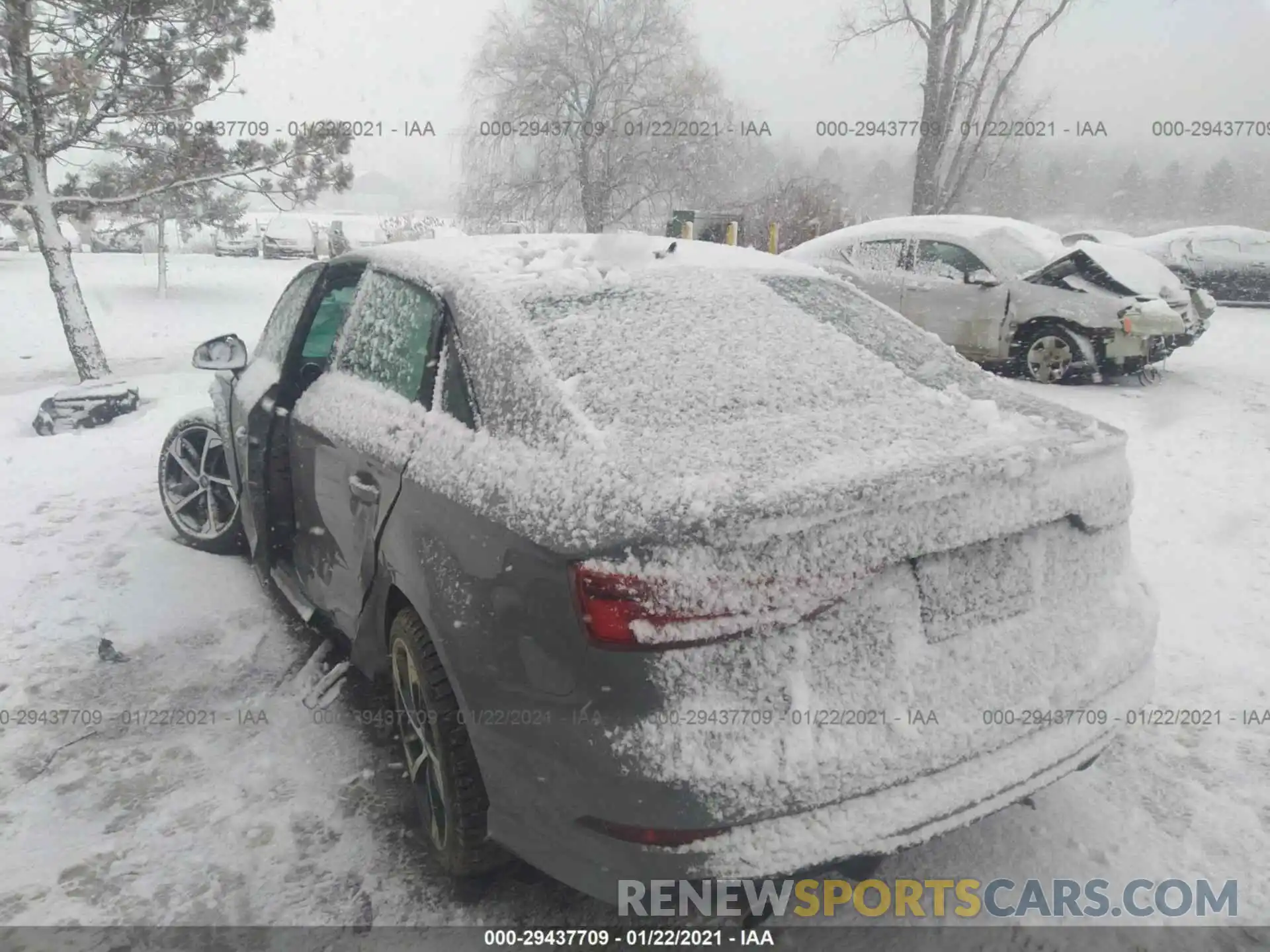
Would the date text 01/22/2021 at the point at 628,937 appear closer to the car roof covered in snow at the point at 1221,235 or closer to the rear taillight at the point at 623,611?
the rear taillight at the point at 623,611

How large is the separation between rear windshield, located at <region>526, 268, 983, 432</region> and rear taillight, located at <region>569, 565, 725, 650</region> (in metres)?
0.45

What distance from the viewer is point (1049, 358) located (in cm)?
846

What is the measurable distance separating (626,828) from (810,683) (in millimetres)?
469

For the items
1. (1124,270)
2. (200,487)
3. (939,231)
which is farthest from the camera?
(939,231)

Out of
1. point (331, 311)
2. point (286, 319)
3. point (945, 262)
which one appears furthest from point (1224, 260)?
point (286, 319)

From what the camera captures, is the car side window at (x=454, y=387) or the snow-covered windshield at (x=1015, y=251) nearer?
the car side window at (x=454, y=387)

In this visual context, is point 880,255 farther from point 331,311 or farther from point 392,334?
point 392,334

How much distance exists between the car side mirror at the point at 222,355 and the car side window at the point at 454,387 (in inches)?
70.4

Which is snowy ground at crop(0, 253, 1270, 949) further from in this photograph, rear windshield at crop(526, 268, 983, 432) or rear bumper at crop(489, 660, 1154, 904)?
rear windshield at crop(526, 268, 983, 432)

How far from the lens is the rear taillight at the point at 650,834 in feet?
5.48

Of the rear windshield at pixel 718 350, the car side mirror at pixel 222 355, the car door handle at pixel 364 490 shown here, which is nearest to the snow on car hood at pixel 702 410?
the rear windshield at pixel 718 350

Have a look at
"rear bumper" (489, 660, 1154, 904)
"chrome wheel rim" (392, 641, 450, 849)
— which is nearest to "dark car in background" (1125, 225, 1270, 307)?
"rear bumper" (489, 660, 1154, 904)

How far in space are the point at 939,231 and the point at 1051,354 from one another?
1843mm

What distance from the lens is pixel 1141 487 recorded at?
539cm
